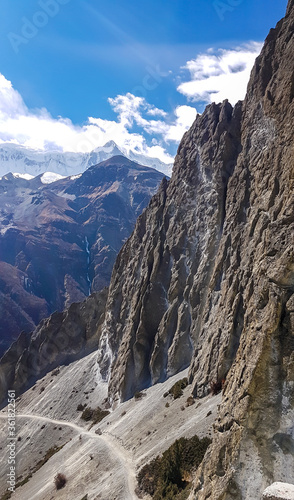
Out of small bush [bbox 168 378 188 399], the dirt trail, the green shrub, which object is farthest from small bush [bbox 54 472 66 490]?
small bush [bbox 168 378 188 399]

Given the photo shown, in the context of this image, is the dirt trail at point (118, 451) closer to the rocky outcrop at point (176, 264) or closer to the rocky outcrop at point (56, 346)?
the rocky outcrop at point (176, 264)

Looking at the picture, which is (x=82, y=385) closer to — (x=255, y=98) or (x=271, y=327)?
(x=255, y=98)

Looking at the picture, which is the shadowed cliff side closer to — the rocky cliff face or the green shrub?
the rocky cliff face

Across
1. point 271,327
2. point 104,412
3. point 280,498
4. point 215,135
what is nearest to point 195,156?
point 215,135

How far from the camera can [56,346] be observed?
98.4 m

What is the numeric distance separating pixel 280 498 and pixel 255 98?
53865 millimetres

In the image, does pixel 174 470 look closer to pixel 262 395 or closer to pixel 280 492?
pixel 262 395

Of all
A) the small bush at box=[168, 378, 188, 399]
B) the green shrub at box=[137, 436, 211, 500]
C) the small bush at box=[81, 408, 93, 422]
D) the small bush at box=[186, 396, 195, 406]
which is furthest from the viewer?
the small bush at box=[81, 408, 93, 422]

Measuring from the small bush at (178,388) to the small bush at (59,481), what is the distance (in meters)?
16.5

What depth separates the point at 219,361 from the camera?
1688 inches
